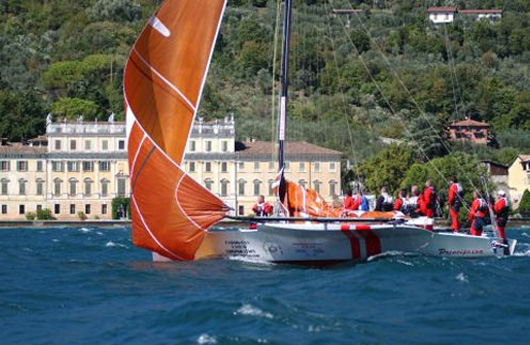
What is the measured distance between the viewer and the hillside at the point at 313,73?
114 m

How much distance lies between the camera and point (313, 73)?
423ft

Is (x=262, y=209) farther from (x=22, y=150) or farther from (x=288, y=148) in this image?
(x=22, y=150)

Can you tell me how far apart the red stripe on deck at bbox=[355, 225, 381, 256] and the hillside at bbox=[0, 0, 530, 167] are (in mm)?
62328

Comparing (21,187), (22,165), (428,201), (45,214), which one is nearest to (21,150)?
(22,165)

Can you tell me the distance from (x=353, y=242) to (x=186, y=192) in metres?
3.77

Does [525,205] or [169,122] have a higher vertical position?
[169,122]

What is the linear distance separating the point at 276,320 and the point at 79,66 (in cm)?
11617

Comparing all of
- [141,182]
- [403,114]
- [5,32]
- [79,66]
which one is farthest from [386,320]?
[5,32]

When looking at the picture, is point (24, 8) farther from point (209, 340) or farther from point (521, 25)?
point (209, 340)

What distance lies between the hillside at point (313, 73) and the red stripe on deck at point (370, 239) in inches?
2454

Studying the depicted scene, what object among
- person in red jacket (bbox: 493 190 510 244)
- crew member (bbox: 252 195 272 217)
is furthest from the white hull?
crew member (bbox: 252 195 272 217)

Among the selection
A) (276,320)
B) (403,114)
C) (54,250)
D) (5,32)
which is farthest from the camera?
(5,32)

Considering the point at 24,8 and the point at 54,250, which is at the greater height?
the point at 24,8

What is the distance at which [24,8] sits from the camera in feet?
577
